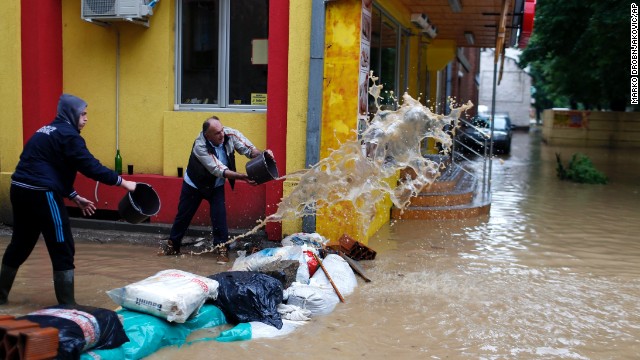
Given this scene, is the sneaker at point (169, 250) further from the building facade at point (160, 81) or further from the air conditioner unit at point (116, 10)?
the air conditioner unit at point (116, 10)

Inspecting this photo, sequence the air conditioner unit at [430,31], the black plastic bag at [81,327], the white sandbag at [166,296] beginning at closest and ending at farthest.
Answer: the black plastic bag at [81,327] < the white sandbag at [166,296] < the air conditioner unit at [430,31]

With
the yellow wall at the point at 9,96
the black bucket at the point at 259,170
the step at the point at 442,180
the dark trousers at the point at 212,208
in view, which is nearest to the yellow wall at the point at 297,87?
the dark trousers at the point at 212,208

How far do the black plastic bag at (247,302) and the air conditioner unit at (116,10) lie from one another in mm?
4593

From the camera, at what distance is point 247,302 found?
Answer: 5504 millimetres

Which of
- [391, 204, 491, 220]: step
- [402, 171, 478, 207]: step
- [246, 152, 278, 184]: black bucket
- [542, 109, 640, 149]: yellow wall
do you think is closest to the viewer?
[246, 152, 278, 184]: black bucket

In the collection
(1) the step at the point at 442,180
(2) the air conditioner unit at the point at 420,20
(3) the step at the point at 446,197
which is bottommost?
(3) the step at the point at 446,197

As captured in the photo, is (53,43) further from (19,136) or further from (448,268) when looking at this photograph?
(448,268)

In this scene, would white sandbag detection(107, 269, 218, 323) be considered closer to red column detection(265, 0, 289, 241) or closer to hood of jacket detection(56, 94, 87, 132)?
hood of jacket detection(56, 94, 87, 132)

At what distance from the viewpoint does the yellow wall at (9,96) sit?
9133 millimetres

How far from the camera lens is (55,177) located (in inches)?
214

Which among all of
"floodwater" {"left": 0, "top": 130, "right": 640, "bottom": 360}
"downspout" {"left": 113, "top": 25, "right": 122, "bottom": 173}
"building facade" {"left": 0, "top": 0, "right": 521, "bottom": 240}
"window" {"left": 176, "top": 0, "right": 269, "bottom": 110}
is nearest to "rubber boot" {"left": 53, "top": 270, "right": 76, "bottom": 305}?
"floodwater" {"left": 0, "top": 130, "right": 640, "bottom": 360}

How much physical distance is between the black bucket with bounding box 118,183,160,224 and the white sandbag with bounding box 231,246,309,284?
4.12ft

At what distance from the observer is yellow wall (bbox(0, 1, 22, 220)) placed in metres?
9.13

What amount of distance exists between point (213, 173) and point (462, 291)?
2.95 metres
